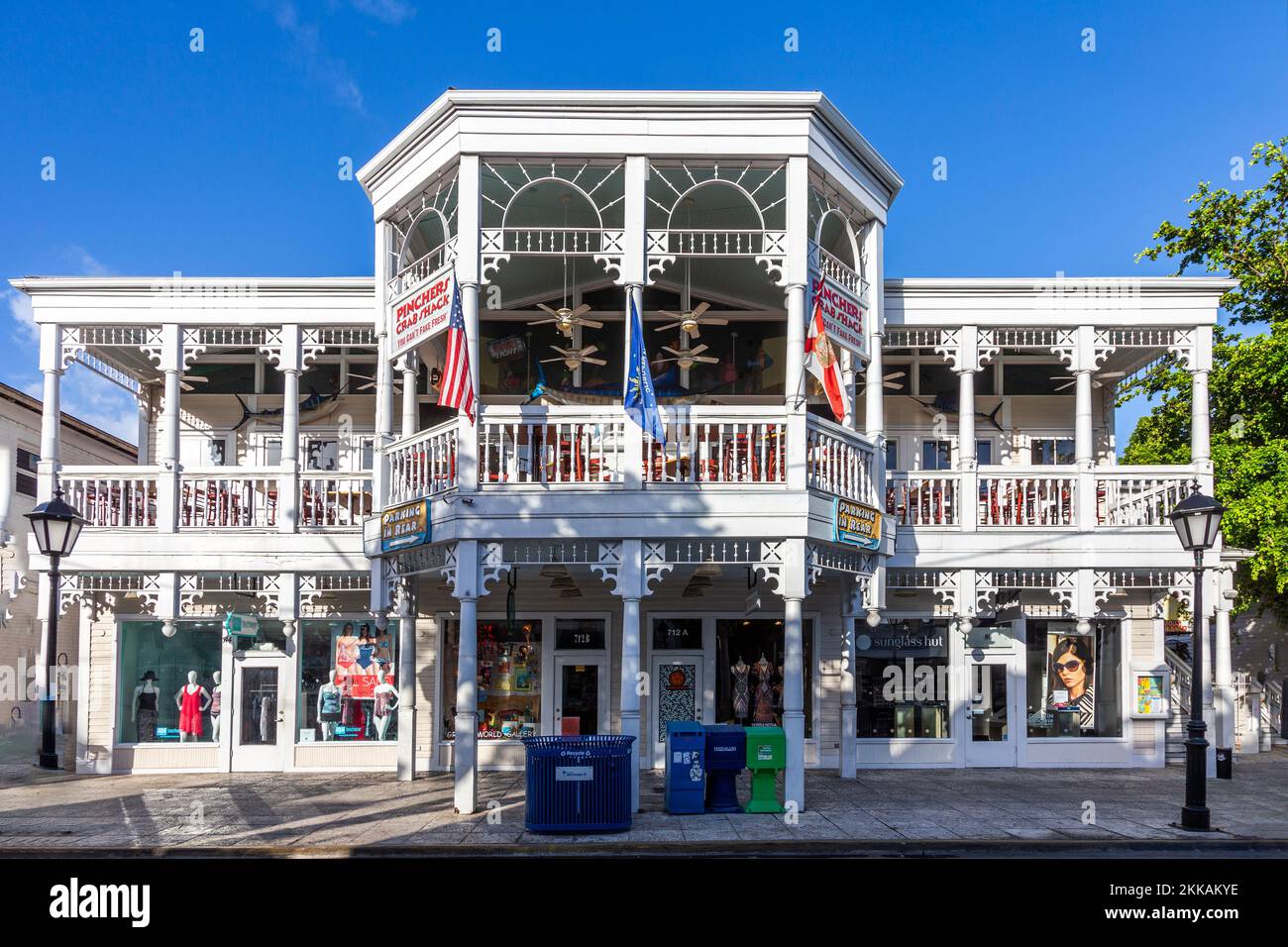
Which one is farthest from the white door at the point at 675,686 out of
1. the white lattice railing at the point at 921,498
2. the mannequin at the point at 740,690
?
the white lattice railing at the point at 921,498

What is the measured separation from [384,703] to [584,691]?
11.0 ft

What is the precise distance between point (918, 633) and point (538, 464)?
806cm

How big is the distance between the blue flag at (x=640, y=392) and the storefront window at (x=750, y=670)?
19.4 feet

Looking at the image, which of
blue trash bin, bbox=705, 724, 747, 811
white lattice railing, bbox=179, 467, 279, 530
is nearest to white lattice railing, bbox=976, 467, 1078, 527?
blue trash bin, bbox=705, 724, 747, 811

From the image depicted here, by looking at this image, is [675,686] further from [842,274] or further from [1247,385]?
[1247,385]

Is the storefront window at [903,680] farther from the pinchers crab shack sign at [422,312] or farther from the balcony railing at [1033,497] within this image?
the pinchers crab shack sign at [422,312]

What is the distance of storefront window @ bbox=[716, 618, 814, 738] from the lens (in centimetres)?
1797

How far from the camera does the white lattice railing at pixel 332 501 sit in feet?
57.6

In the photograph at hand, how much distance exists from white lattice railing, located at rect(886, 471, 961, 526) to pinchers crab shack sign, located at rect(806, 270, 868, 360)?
2.54 metres

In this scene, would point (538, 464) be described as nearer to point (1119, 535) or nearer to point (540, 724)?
point (540, 724)

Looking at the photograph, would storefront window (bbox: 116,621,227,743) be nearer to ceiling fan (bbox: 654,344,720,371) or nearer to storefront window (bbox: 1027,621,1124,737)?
ceiling fan (bbox: 654,344,720,371)

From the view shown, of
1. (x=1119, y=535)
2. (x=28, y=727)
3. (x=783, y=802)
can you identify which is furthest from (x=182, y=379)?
(x=1119, y=535)

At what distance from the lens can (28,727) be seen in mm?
21625

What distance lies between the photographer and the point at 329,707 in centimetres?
1822
